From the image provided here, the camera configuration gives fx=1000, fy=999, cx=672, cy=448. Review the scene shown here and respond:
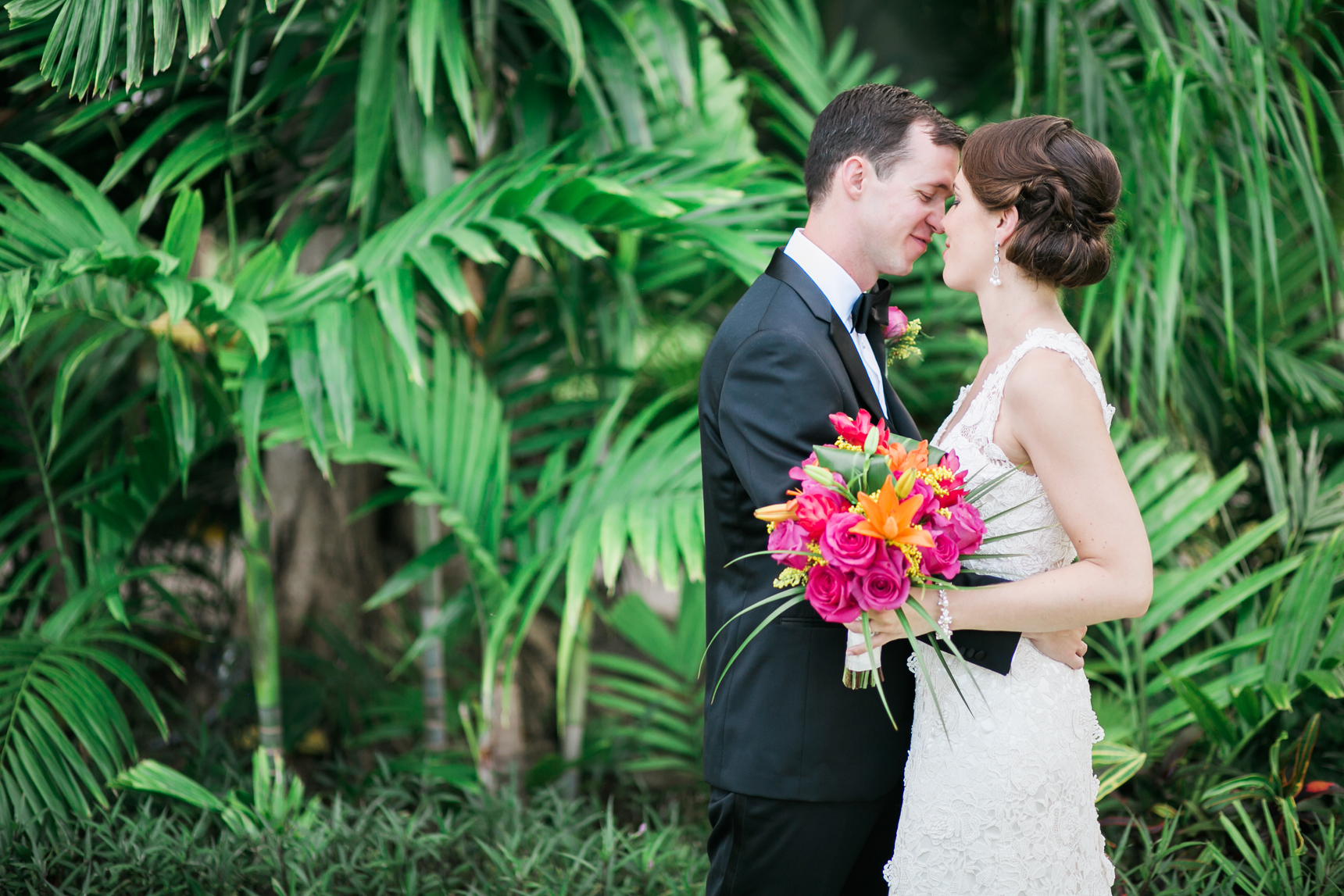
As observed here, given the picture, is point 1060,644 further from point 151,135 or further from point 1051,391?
point 151,135

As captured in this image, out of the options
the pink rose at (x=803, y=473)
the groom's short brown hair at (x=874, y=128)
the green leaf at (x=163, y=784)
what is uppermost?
Answer: the groom's short brown hair at (x=874, y=128)

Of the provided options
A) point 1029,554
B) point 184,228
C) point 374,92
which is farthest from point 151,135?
point 1029,554

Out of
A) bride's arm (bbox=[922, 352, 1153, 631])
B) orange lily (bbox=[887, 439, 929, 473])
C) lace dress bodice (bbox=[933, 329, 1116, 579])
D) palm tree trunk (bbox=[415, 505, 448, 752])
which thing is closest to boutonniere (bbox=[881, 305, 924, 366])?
lace dress bodice (bbox=[933, 329, 1116, 579])

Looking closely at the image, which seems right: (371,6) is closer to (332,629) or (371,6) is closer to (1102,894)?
(332,629)

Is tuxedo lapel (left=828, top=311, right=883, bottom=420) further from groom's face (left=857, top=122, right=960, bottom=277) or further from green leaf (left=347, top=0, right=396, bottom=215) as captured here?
green leaf (left=347, top=0, right=396, bottom=215)

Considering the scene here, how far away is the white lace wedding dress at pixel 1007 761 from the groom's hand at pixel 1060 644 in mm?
11

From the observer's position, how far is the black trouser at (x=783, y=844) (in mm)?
1609

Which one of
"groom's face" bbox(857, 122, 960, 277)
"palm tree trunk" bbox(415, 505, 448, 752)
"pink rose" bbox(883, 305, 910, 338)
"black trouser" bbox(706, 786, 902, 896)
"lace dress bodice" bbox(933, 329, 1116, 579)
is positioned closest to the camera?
"lace dress bodice" bbox(933, 329, 1116, 579)

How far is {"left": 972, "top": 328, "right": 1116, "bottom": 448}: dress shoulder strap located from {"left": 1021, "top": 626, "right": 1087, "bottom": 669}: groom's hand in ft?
1.01

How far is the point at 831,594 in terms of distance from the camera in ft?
4.36

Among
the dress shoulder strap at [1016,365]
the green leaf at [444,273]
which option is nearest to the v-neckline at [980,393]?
the dress shoulder strap at [1016,365]

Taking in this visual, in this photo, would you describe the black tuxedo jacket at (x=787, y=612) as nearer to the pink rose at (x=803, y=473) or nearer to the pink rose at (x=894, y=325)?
the pink rose at (x=803, y=473)

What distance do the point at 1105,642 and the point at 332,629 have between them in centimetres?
262

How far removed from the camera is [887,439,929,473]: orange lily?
1317mm
